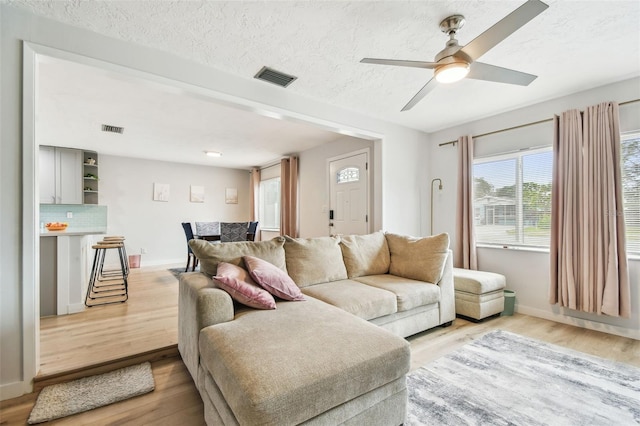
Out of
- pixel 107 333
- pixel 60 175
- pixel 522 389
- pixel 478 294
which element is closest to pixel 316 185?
pixel 478 294

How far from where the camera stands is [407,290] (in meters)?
2.60

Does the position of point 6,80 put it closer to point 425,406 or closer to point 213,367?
point 213,367

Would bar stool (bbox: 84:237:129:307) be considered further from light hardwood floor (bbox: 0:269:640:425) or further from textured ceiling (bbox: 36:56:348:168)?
textured ceiling (bbox: 36:56:348:168)

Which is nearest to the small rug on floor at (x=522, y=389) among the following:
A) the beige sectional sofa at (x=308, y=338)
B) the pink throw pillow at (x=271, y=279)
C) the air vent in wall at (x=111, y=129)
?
the beige sectional sofa at (x=308, y=338)

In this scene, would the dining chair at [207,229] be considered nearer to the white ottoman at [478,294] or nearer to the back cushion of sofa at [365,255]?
the back cushion of sofa at [365,255]

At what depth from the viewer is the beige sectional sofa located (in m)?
1.14

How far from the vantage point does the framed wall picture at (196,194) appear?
689 cm

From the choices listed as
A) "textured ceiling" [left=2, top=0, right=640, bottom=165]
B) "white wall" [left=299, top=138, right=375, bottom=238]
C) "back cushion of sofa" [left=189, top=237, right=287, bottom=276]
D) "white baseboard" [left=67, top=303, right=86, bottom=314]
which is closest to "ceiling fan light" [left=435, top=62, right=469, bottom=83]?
"textured ceiling" [left=2, top=0, right=640, bottom=165]

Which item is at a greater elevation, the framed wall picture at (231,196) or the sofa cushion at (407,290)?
the framed wall picture at (231,196)

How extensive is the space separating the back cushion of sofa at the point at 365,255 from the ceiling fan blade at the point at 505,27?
6.37 ft

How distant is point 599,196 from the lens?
2766 millimetres

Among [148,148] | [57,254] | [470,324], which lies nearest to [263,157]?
[148,148]

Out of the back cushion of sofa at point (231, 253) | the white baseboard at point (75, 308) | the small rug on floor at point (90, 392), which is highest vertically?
the back cushion of sofa at point (231, 253)

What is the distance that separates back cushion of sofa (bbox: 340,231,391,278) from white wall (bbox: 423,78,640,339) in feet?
4.84
